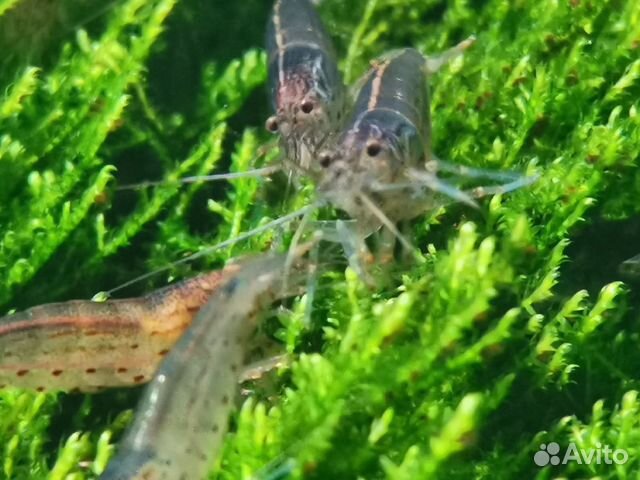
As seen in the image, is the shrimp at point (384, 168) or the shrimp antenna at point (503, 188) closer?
the shrimp antenna at point (503, 188)

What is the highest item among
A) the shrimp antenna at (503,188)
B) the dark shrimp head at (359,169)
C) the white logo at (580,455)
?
the dark shrimp head at (359,169)

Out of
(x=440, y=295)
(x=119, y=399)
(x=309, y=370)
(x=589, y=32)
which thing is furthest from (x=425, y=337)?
(x=589, y=32)

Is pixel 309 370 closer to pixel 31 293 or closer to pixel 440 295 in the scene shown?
pixel 440 295

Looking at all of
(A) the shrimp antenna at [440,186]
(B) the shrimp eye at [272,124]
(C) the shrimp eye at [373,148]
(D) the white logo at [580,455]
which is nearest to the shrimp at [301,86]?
(B) the shrimp eye at [272,124]

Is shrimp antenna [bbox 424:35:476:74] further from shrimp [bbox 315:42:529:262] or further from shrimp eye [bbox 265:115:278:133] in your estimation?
shrimp eye [bbox 265:115:278:133]

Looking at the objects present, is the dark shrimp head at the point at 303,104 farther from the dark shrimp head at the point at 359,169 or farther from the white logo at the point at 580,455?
the white logo at the point at 580,455

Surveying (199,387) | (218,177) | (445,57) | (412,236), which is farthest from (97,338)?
(445,57)
